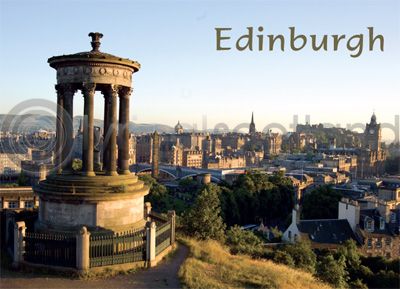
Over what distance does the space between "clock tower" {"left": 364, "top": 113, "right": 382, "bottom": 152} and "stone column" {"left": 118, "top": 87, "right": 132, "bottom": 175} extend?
17976cm

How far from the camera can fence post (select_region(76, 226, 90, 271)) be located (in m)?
14.2

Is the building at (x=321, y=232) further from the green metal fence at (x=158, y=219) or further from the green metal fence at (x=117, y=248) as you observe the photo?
the green metal fence at (x=117, y=248)

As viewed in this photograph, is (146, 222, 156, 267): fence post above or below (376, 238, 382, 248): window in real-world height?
above

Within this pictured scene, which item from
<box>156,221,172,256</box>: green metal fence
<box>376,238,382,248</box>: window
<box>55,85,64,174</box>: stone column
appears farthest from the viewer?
<box>376,238,382,248</box>: window

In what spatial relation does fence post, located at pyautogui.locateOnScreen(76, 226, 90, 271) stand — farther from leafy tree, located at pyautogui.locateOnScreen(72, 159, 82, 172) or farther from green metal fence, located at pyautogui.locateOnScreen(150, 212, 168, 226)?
green metal fence, located at pyautogui.locateOnScreen(150, 212, 168, 226)

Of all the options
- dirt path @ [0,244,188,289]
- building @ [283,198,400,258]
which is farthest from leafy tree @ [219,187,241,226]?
dirt path @ [0,244,188,289]

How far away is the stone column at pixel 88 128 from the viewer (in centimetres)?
1694

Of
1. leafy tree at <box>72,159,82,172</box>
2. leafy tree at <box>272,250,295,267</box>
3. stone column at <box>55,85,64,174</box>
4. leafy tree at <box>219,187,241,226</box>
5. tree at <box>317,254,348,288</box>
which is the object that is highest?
stone column at <box>55,85,64,174</box>

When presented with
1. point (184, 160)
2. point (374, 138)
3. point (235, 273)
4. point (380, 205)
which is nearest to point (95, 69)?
point (235, 273)

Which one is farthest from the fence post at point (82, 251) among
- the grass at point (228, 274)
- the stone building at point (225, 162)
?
the stone building at point (225, 162)

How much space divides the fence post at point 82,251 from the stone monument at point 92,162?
5.24 ft

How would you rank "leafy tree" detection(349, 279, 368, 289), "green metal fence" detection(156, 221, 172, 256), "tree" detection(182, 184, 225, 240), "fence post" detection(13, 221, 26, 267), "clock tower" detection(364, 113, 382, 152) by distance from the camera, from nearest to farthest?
1. "fence post" detection(13, 221, 26, 267)
2. "green metal fence" detection(156, 221, 172, 256)
3. "tree" detection(182, 184, 225, 240)
4. "leafy tree" detection(349, 279, 368, 289)
5. "clock tower" detection(364, 113, 382, 152)

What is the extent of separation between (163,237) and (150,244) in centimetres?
168

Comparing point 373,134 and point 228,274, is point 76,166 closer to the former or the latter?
point 228,274
